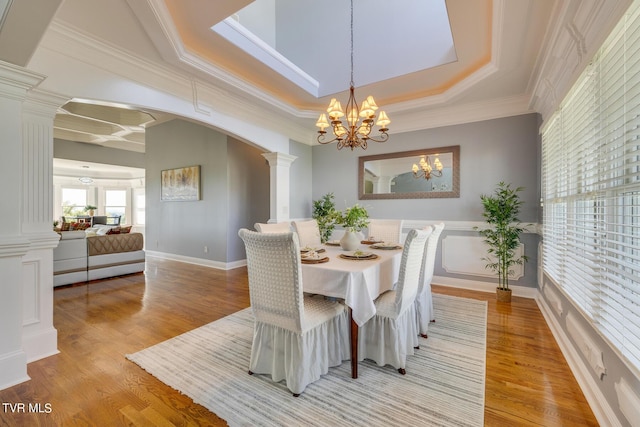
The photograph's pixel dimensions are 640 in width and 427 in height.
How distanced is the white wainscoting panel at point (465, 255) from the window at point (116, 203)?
10.9 meters

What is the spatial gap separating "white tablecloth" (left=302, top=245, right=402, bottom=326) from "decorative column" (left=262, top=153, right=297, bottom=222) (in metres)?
2.63

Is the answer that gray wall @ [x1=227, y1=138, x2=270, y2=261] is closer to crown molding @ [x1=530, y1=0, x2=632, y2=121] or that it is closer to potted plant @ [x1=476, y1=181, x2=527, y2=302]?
potted plant @ [x1=476, y1=181, x2=527, y2=302]

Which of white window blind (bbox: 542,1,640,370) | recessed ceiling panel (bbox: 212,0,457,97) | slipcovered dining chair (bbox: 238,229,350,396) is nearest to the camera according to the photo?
white window blind (bbox: 542,1,640,370)

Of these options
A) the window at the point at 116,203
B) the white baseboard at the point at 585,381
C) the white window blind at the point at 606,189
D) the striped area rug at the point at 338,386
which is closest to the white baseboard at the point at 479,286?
the white baseboard at the point at 585,381

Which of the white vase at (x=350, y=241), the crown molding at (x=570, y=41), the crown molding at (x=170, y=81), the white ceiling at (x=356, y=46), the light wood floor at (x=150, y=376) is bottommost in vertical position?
the light wood floor at (x=150, y=376)

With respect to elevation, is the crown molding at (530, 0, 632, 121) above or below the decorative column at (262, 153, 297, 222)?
above

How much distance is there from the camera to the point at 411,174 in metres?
4.43

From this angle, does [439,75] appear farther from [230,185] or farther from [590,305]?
[230,185]

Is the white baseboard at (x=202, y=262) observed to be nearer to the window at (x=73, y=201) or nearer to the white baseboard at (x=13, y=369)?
the white baseboard at (x=13, y=369)

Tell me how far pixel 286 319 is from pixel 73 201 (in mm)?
11642

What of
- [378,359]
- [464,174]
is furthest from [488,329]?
[464,174]

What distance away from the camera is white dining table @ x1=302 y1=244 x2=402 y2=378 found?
5.98 ft

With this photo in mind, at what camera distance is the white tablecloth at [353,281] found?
5.98 ft

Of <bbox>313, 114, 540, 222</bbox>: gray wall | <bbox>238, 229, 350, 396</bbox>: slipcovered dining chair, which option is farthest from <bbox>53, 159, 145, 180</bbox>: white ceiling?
<bbox>238, 229, 350, 396</bbox>: slipcovered dining chair
